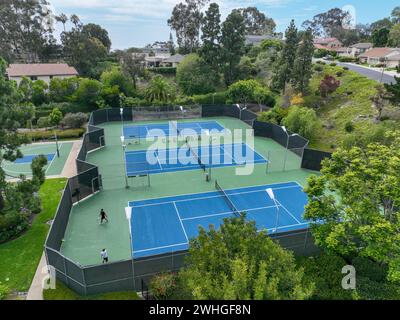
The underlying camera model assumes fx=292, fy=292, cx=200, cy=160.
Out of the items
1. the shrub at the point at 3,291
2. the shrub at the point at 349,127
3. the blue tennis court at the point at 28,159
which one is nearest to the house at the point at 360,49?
the shrub at the point at 349,127

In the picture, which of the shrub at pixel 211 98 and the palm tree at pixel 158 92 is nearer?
the palm tree at pixel 158 92

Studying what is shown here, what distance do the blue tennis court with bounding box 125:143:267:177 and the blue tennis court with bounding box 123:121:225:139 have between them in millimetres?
5117

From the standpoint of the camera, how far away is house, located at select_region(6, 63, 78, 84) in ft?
150

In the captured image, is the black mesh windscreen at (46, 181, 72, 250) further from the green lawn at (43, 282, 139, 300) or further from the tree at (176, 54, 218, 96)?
the tree at (176, 54, 218, 96)

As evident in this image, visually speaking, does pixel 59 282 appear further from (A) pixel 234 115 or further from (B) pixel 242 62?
(B) pixel 242 62

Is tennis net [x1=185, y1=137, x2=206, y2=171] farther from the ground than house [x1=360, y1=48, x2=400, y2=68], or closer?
closer

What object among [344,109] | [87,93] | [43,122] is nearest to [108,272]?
[43,122]

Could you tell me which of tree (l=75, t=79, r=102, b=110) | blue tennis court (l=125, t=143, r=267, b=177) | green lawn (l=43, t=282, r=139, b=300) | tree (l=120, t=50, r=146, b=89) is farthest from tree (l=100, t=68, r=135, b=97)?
green lawn (l=43, t=282, r=139, b=300)

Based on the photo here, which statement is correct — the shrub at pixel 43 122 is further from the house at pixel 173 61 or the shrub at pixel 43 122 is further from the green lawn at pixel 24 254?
the house at pixel 173 61

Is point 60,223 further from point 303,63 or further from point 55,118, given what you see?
point 303,63

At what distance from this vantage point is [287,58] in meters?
38.8

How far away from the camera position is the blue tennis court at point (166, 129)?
110 feet

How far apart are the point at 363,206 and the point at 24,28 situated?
67.8 metres

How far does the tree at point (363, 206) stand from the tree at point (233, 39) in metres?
39.5
